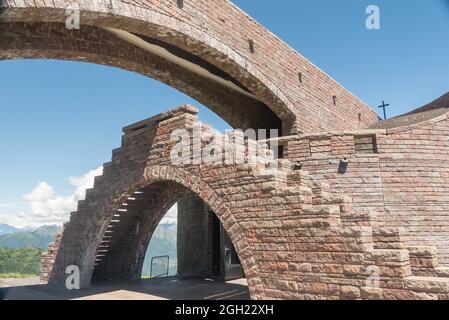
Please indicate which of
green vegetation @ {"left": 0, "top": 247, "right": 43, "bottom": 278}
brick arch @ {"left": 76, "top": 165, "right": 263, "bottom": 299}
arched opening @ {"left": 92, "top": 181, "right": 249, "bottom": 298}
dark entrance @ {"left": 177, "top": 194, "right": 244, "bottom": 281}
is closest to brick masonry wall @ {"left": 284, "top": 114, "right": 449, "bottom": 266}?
brick arch @ {"left": 76, "top": 165, "right": 263, "bottom": 299}

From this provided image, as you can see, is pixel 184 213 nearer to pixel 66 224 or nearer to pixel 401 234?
pixel 66 224

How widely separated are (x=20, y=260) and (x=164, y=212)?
3839cm

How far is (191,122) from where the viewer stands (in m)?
7.39

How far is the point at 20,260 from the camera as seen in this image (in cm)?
4047

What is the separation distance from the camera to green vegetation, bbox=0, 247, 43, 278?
37.1 m

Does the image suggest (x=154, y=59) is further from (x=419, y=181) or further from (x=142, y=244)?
(x=419, y=181)

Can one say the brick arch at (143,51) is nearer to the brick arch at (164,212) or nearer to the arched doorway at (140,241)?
the brick arch at (164,212)

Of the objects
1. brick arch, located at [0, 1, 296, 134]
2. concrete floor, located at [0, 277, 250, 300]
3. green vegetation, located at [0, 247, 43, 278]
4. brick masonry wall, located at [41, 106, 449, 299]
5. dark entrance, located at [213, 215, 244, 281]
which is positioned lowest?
green vegetation, located at [0, 247, 43, 278]

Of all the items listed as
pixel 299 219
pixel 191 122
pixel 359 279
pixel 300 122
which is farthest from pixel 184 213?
pixel 359 279

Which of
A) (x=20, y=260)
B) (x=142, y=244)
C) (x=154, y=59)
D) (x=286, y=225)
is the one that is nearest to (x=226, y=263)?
(x=142, y=244)

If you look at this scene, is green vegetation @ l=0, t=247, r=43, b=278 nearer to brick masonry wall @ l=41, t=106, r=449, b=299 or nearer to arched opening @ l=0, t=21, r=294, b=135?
arched opening @ l=0, t=21, r=294, b=135

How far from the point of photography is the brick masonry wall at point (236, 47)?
22.5 ft

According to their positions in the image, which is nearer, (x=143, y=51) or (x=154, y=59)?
(x=143, y=51)

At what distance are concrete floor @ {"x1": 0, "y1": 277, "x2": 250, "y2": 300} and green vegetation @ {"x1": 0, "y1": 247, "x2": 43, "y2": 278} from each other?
3250cm
